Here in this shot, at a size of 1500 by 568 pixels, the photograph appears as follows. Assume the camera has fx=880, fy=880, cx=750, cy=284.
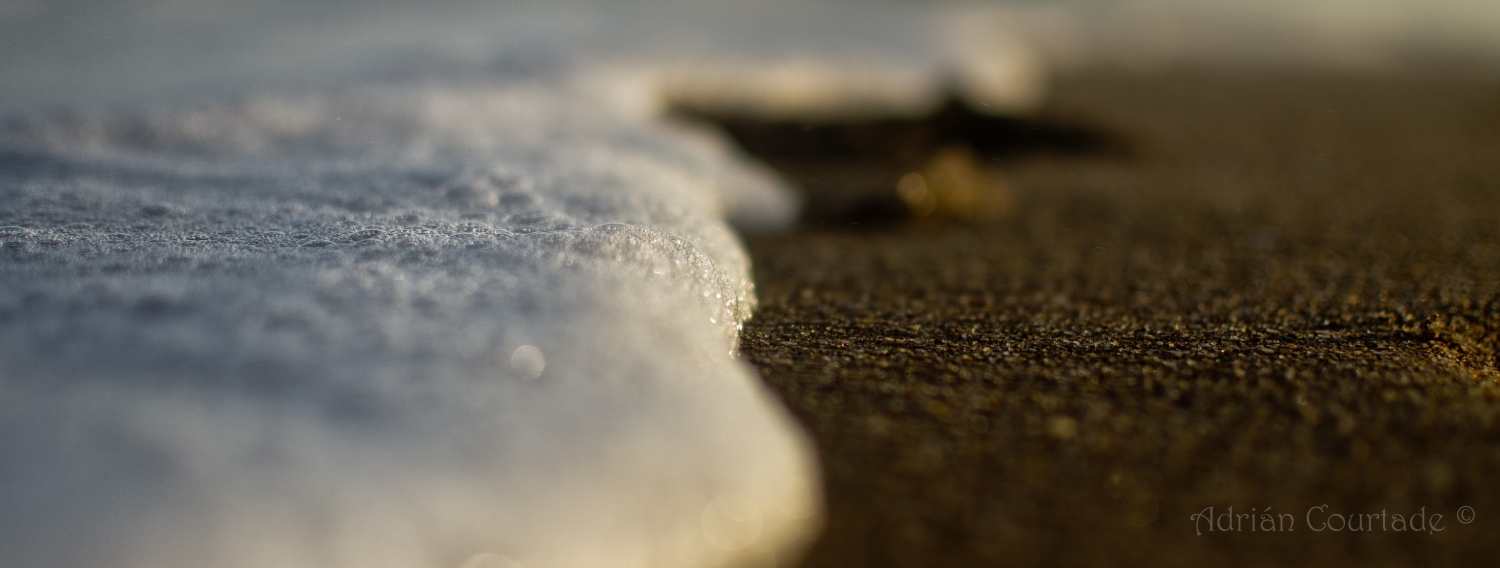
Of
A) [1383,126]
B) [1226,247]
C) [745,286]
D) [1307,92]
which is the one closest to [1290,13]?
[1307,92]

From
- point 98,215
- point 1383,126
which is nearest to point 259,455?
point 98,215

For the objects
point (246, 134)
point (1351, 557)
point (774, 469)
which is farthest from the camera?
point (246, 134)

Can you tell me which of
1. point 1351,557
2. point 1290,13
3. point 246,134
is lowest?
point 1351,557

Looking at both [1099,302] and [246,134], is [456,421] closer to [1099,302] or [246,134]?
[1099,302]

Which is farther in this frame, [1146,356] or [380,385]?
[1146,356]

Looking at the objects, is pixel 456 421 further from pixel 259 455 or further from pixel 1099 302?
pixel 1099 302

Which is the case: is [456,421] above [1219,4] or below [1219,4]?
below

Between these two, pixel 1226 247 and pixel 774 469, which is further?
pixel 1226 247

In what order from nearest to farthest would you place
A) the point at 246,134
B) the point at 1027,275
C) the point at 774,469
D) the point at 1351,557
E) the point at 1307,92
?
the point at 1351,557, the point at 774,469, the point at 1027,275, the point at 246,134, the point at 1307,92
